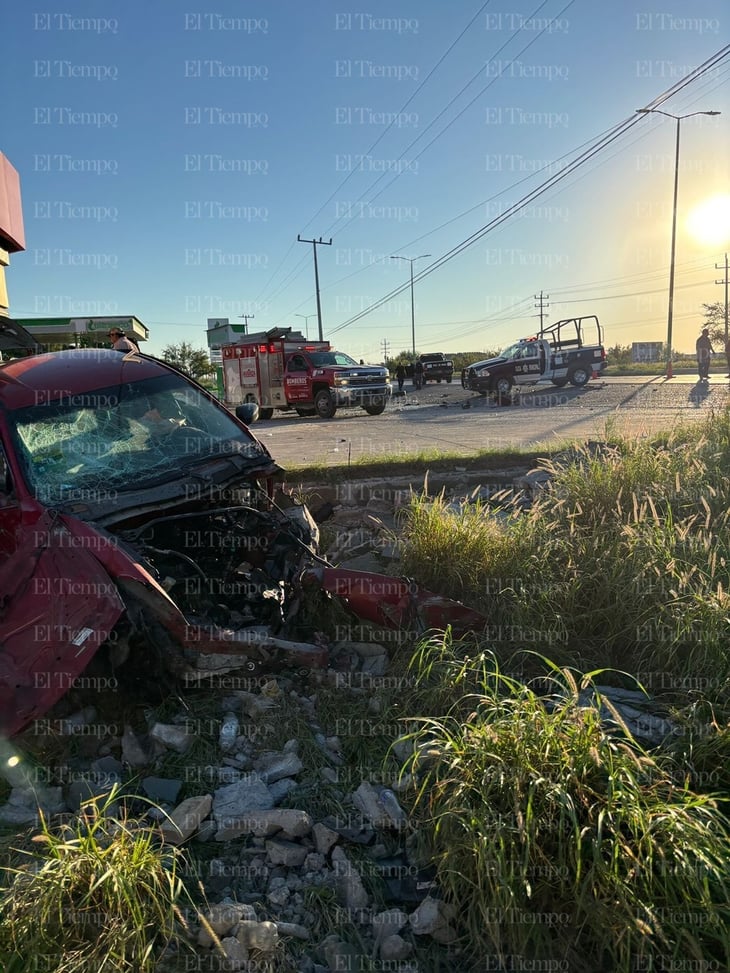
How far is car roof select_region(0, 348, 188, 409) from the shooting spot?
3832mm

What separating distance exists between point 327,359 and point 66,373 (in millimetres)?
15476

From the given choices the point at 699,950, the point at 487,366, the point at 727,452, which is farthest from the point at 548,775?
the point at 487,366

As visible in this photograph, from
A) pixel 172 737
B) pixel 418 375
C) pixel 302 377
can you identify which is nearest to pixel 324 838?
pixel 172 737

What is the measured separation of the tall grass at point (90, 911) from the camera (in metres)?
1.86

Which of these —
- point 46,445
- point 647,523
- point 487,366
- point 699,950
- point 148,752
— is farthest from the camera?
point 487,366

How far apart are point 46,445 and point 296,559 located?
1.61 metres

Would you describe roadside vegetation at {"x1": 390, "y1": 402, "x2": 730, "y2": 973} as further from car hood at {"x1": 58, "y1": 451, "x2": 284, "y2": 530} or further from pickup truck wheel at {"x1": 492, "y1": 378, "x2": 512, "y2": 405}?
pickup truck wheel at {"x1": 492, "y1": 378, "x2": 512, "y2": 405}

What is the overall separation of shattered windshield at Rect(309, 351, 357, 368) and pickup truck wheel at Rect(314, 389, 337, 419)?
0.84 m

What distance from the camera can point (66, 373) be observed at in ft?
13.4

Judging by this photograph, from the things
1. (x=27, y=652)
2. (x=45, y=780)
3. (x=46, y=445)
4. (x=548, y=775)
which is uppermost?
(x=46, y=445)

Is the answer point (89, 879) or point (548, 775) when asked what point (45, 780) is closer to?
point (89, 879)

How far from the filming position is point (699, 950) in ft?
5.89

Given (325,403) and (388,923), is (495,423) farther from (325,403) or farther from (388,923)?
(388,923)

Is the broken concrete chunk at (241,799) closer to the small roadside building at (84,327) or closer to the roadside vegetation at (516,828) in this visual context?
the roadside vegetation at (516,828)
